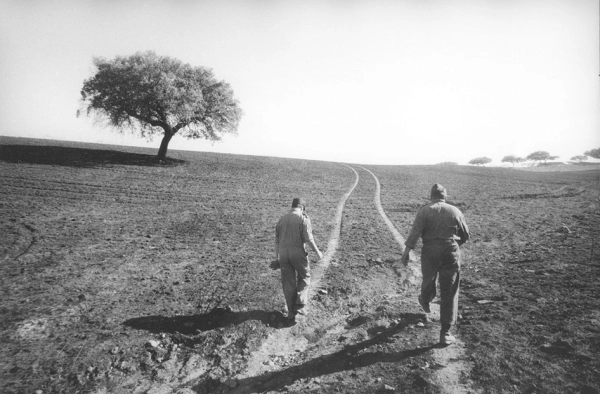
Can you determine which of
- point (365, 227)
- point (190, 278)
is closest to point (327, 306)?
point (190, 278)

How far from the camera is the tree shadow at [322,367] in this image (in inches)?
148

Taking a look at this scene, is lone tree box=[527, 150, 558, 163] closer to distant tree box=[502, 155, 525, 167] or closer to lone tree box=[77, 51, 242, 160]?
distant tree box=[502, 155, 525, 167]

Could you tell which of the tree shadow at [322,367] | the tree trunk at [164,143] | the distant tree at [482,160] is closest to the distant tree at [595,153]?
the distant tree at [482,160]

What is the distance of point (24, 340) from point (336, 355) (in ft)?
15.3

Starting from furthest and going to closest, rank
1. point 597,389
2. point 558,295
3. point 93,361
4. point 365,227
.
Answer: point 365,227 < point 558,295 < point 93,361 < point 597,389

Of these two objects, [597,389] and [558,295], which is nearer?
[597,389]

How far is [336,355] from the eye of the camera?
169 inches

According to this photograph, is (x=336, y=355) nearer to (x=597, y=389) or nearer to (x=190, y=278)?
(x=597, y=389)

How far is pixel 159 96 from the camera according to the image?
22.8m

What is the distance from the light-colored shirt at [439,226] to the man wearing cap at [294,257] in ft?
5.67

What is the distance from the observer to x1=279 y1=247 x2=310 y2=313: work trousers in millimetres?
5293

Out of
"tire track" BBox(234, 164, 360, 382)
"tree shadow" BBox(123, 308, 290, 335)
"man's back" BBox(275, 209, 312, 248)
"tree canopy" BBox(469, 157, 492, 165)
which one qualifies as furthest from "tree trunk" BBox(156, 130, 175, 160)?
"tree canopy" BBox(469, 157, 492, 165)

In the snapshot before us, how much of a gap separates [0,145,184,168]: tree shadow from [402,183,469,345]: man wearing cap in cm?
2546

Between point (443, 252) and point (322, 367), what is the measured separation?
2480 mm
